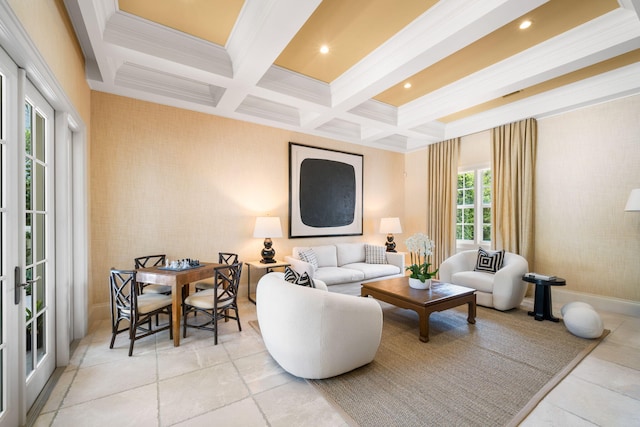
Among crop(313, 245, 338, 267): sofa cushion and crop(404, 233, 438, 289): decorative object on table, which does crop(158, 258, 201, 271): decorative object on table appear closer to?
crop(313, 245, 338, 267): sofa cushion

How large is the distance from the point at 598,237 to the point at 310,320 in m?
4.54

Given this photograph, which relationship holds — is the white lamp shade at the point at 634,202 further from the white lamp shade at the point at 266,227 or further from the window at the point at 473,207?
the white lamp shade at the point at 266,227

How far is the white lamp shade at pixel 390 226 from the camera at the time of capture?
574 centimetres

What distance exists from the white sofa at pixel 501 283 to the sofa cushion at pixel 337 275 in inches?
58.3

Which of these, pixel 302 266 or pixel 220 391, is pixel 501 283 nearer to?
pixel 302 266

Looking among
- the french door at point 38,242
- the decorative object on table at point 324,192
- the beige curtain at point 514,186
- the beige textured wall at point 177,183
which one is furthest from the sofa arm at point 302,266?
the beige curtain at point 514,186

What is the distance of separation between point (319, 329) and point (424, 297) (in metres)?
1.58

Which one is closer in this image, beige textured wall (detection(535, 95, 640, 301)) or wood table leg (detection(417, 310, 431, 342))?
wood table leg (detection(417, 310, 431, 342))

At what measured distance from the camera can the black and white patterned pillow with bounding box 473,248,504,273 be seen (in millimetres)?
4246

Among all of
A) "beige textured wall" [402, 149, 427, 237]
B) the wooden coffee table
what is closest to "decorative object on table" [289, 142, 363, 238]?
"beige textured wall" [402, 149, 427, 237]

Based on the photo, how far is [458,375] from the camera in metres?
2.30

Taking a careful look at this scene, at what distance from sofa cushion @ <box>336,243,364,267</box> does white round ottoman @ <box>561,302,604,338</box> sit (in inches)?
121

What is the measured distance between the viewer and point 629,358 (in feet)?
8.45

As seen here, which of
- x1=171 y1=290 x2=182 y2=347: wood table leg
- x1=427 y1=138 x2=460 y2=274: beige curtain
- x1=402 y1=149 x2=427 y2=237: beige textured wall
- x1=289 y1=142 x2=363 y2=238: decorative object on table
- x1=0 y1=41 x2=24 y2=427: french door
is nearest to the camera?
x1=0 y1=41 x2=24 y2=427: french door
